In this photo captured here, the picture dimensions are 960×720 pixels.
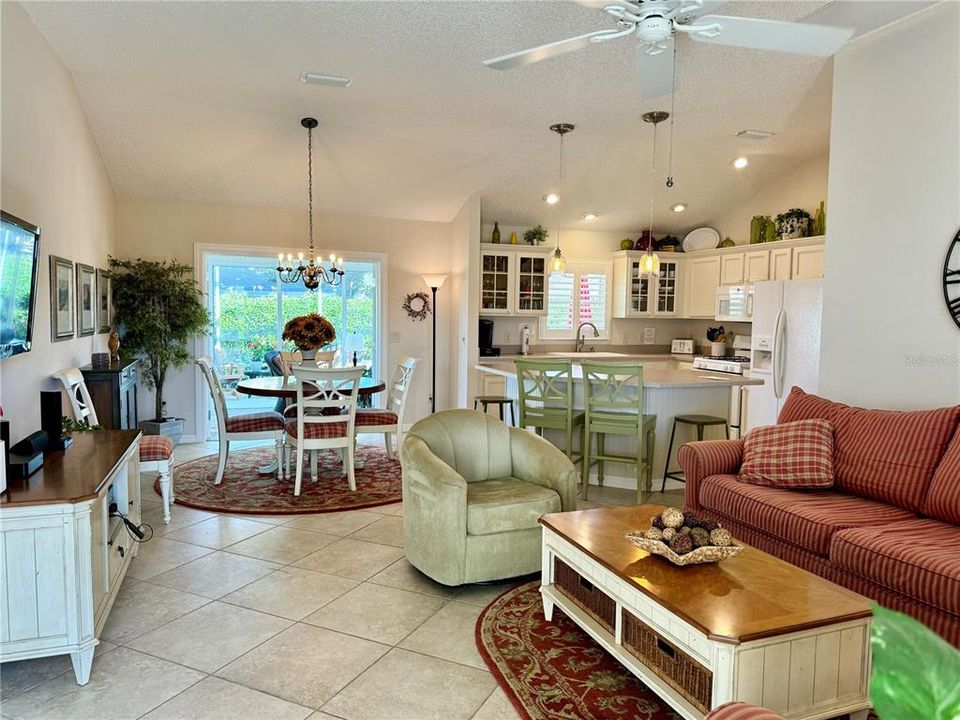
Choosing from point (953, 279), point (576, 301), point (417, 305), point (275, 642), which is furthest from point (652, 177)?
point (275, 642)

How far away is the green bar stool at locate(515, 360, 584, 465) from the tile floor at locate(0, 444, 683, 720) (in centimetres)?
162

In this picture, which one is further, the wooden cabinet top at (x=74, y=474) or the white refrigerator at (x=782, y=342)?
the white refrigerator at (x=782, y=342)

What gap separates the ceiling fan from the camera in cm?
246

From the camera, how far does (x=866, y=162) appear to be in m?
3.80

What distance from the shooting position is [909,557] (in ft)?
7.70

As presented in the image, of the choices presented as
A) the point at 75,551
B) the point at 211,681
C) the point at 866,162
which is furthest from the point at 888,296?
the point at 75,551

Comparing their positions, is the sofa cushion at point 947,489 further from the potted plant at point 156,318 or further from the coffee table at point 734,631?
the potted plant at point 156,318

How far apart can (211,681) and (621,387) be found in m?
3.30

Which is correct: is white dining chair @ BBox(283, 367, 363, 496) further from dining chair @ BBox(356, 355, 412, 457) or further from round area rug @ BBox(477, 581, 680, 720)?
round area rug @ BBox(477, 581, 680, 720)

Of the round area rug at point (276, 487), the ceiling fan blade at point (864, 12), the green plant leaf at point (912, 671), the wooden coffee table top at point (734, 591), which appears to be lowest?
the round area rug at point (276, 487)

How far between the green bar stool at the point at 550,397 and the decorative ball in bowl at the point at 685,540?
2.46 meters

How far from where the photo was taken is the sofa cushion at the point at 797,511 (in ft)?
9.08

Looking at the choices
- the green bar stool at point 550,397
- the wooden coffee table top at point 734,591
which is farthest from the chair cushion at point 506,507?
the green bar stool at point 550,397

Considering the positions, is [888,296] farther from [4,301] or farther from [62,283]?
[62,283]
